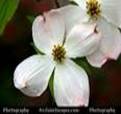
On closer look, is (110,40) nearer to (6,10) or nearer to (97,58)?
(97,58)

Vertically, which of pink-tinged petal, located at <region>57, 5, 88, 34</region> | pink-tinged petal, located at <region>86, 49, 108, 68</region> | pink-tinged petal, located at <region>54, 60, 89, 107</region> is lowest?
pink-tinged petal, located at <region>54, 60, 89, 107</region>

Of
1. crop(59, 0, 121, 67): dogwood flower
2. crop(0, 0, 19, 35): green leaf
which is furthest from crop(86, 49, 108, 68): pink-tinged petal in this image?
crop(0, 0, 19, 35): green leaf

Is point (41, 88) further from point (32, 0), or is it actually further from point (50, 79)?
point (32, 0)

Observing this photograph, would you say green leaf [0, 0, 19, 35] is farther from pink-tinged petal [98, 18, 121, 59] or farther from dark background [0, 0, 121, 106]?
pink-tinged petal [98, 18, 121, 59]

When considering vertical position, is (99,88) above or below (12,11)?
below

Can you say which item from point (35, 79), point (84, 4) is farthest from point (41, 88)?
point (84, 4)

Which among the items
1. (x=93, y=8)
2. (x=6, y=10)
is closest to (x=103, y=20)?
(x=93, y=8)

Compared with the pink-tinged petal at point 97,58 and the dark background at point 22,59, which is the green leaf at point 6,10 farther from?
the pink-tinged petal at point 97,58
